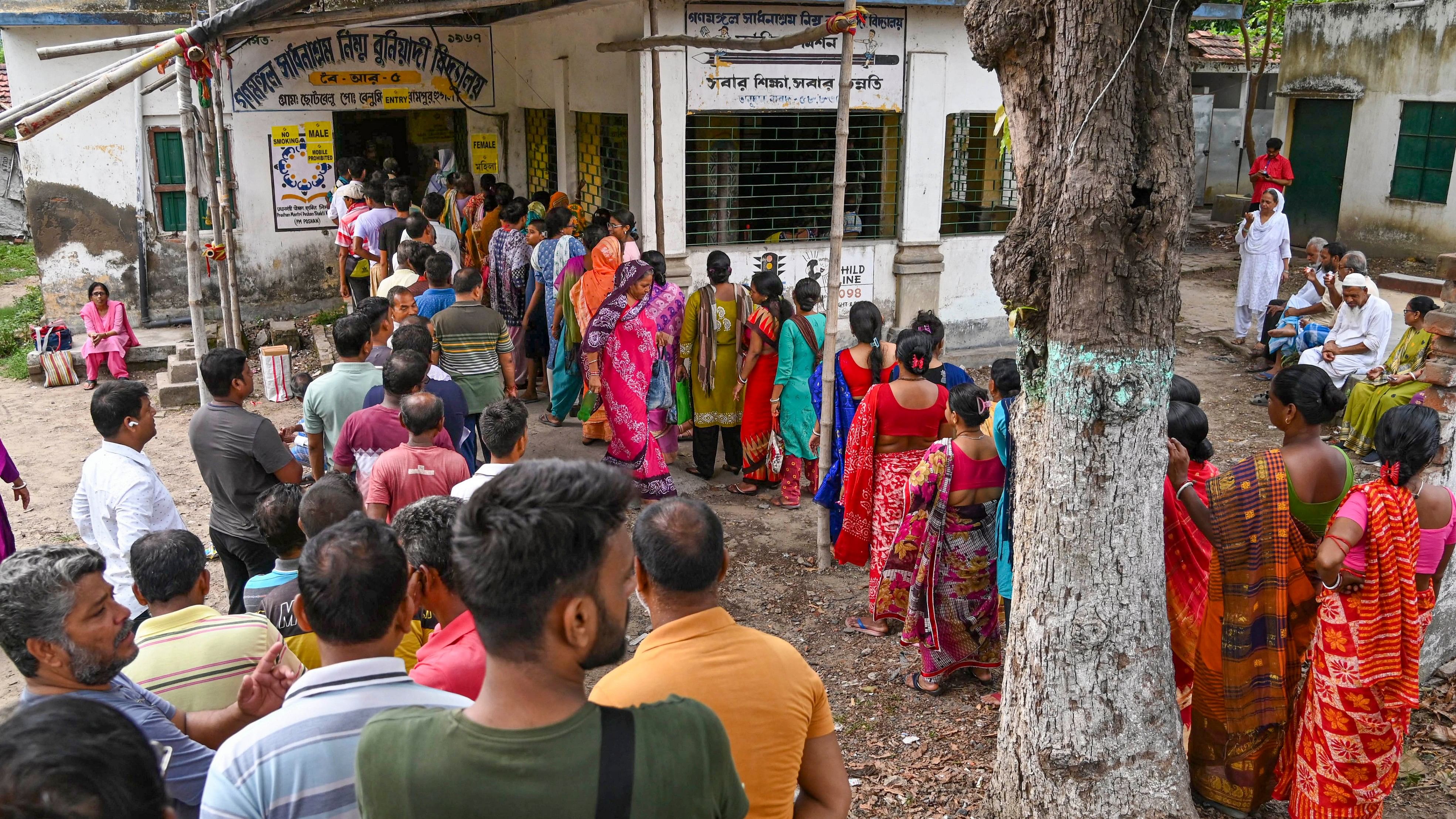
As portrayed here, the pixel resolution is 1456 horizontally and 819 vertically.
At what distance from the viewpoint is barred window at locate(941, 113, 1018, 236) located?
33.6ft

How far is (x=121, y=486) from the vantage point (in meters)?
4.10

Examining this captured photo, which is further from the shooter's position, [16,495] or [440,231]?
[440,231]

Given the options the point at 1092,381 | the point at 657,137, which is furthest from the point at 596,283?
the point at 1092,381

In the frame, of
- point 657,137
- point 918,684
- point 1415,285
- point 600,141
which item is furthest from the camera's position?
point 600,141

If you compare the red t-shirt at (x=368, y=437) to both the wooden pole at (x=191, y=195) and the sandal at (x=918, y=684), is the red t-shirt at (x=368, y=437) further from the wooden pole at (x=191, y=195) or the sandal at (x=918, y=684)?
the sandal at (x=918, y=684)

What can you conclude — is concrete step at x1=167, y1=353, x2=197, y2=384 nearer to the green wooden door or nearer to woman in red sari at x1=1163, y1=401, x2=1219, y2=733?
woman in red sari at x1=1163, y1=401, x2=1219, y2=733

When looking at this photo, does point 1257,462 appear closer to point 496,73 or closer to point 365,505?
point 365,505

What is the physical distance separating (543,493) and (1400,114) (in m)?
17.0

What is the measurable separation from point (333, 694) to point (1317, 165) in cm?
1786

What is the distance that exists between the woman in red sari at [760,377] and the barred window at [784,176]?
7.88ft

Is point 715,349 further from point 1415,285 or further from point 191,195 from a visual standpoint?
point 1415,285

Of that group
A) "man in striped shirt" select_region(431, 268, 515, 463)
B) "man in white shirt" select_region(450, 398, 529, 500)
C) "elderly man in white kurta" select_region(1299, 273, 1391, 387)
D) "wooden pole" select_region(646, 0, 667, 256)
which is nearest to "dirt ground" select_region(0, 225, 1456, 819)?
"elderly man in white kurta" select_region(1299, 273, 1391, 387)

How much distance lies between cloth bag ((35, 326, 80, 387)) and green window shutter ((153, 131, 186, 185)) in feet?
6.10

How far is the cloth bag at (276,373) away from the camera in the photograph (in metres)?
9.21
